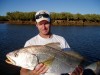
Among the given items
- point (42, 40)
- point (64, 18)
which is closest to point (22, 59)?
point (42, 40)

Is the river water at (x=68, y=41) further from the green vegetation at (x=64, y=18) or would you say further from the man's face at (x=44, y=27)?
the green vegetation at (x=64, y=18)

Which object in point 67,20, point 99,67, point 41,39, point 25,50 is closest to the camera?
point 25,50

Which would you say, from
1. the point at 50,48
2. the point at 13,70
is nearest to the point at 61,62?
the point at 50,48

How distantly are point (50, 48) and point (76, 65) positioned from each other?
2.44 feet

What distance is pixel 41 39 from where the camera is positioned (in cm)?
505

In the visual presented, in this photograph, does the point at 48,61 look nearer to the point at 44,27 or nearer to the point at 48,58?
the point at 48,58

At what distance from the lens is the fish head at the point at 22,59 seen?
3.93 meters

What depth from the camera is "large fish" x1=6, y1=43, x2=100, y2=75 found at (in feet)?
13.0

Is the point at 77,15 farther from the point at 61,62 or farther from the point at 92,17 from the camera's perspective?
the point at 61,62

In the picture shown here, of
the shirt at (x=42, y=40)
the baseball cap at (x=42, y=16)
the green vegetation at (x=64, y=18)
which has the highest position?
the baseball cap at (x=42, y=16)

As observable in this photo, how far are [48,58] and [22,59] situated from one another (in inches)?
21.8

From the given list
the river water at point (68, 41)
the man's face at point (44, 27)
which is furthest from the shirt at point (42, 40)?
the river water at point (68, 41)

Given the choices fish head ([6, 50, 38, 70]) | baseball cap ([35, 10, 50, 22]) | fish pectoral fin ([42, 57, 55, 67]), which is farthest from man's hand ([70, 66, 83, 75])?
baseball cap ([35, 10, 50, 22])

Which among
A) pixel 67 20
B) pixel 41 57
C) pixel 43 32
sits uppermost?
pixel 43 32
